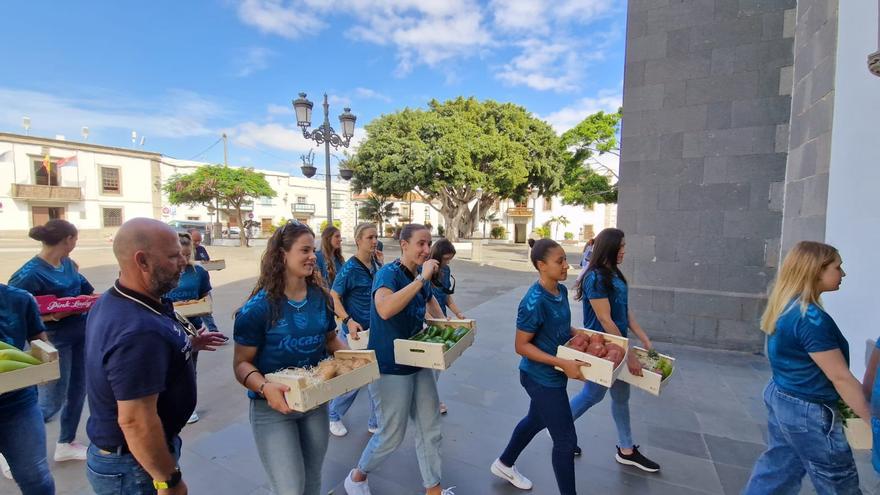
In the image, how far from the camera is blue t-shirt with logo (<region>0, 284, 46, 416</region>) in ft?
6.90

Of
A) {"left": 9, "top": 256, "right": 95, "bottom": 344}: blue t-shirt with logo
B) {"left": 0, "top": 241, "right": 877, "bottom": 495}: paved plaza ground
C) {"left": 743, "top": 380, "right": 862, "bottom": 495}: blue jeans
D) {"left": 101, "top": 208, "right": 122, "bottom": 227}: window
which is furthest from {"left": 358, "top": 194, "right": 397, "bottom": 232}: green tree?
{"left": 743, "top": 380, "right": 862, "bottom": 495}: blue jeans

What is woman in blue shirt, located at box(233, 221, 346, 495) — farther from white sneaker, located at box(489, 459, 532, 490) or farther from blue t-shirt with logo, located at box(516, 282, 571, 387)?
white sneaker, located at box(489, 459, 532, 490)

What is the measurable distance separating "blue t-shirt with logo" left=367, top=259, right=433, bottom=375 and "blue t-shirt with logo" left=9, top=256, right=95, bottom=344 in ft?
8.04

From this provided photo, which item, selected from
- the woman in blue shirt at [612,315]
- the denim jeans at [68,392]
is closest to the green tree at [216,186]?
the denim jeans at [68,392]

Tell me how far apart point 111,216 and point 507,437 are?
134 feet

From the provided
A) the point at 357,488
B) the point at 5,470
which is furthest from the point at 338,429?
the point at 5,470

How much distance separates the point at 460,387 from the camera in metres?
4.51

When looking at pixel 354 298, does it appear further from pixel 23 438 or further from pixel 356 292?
pixel 23 438

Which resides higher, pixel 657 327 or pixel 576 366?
pixel 576 366

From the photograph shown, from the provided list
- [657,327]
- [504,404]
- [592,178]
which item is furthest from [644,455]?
[592,178]

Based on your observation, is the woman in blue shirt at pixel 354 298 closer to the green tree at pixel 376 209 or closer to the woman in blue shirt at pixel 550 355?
the woman in blue shirt at pixel 550 355

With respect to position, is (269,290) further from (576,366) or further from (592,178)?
(592,178)

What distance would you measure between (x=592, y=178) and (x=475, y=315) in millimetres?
10801

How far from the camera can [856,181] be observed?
3.78m
